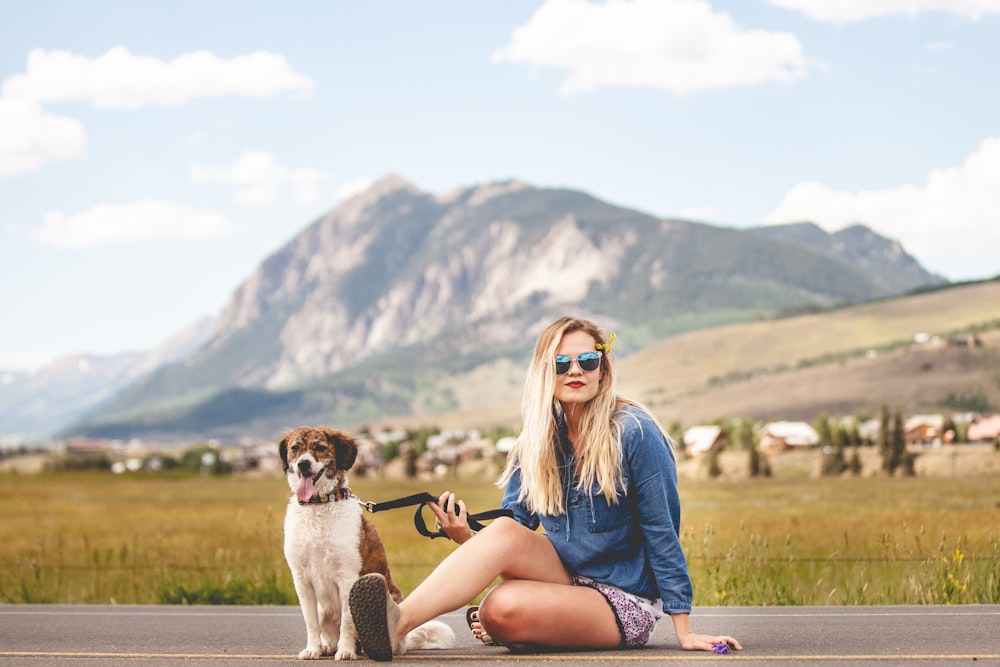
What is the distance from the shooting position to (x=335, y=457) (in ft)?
23.7

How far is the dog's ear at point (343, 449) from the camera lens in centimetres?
722

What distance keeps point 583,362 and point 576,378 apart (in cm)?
10

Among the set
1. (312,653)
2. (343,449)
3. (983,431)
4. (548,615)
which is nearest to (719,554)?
(548,615)

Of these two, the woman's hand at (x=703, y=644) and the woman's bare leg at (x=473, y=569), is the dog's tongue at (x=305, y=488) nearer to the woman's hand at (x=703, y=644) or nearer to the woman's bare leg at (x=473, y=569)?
the woman's bare leg at (x=473, y=569)

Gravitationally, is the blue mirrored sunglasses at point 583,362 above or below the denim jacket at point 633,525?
above

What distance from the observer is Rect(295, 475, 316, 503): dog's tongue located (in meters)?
7.04

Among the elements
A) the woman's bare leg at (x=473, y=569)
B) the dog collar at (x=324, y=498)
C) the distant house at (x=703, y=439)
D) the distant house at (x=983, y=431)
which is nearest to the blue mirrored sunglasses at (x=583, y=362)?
the woman's bare leg at (x=473, y=569)

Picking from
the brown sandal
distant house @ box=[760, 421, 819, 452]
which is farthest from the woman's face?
distant house @ box=[760, 421, 819, 452]

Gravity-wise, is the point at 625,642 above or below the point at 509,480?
below

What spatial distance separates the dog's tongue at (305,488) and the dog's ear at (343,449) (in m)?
0.24

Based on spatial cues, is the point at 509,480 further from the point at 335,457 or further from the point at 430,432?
the point at 430,432

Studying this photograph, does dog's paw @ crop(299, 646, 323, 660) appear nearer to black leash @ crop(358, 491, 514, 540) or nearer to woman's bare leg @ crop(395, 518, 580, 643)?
woman's bare leg @ crop(395, 518, 580, 643)

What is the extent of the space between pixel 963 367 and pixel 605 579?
19366cm

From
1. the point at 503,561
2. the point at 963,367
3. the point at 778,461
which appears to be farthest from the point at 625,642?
the point at 963,367
